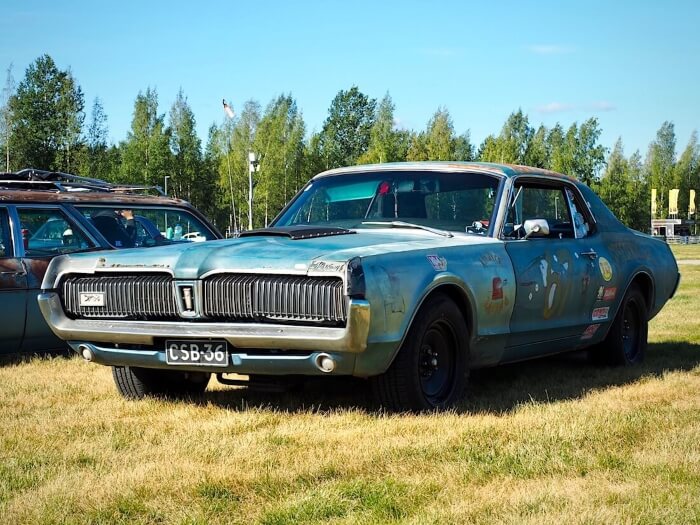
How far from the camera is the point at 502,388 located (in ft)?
23.4

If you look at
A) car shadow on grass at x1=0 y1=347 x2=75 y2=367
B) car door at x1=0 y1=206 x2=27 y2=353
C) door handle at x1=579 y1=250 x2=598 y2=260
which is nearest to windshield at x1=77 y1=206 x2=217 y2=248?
car door at x1=0 y1=206 x2=27 y2=353

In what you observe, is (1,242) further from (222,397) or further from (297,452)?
(297,452)

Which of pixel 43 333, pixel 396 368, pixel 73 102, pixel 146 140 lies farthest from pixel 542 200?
pixel 146 140

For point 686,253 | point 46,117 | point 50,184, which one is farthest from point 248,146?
point 50,184

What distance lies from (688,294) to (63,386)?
1260 centimetres

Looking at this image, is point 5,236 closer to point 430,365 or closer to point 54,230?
point 54,230

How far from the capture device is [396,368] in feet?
18.6

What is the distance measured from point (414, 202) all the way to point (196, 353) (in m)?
2.06

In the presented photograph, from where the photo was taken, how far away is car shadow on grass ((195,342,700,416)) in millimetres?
6262

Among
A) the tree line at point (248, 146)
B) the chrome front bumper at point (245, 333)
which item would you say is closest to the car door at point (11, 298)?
the chrome front bumper at point (245, 333)

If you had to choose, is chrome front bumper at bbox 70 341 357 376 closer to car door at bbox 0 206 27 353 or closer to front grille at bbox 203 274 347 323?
front grille at bbox 203 274 347 323

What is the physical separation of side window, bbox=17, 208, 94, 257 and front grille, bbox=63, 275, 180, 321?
285 centimetres

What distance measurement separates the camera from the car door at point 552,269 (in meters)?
6.79

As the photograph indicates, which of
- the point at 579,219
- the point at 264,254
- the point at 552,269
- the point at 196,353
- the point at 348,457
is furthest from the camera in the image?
the point at 579,219
